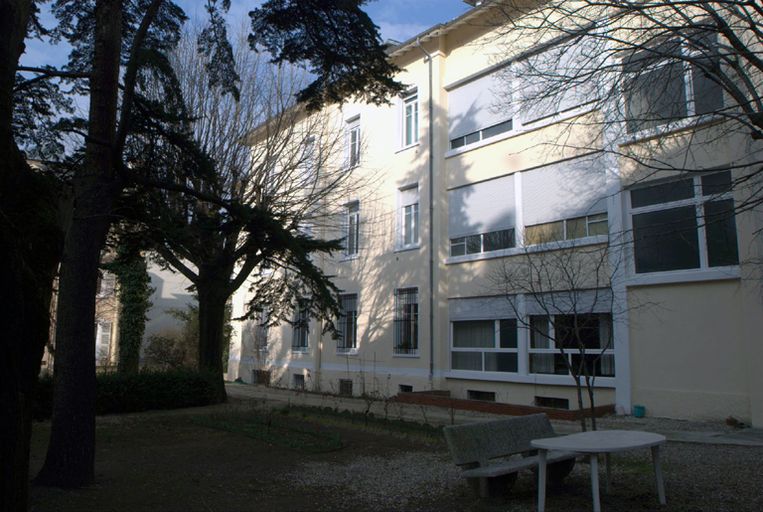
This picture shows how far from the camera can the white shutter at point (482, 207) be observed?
16.9 m

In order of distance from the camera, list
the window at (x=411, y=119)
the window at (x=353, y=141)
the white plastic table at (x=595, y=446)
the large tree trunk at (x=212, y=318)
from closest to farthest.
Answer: the white plastic table at (x=595, y=446), the large tree trunk at (x=212, y=318), the window at (x=411, y=119), the window at (x=353, y=141)

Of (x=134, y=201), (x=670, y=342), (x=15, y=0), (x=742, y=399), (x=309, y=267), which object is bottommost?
Result: (x=742, y=399)

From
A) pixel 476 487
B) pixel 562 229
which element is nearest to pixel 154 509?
pixel 476 487

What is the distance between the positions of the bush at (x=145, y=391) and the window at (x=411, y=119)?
31.8ft

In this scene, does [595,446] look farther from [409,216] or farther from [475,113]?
[409,216]

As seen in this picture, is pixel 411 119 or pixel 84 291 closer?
pixel 84 291

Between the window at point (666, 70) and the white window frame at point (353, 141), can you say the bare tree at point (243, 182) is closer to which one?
the white window frame at point (353, 141)

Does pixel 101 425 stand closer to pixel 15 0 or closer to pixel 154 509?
pixel 154 509

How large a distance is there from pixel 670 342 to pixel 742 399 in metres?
1.68

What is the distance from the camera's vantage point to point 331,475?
7738 mm

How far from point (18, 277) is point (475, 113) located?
1511 centimetres

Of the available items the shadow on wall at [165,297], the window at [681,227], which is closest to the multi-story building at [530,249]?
the window at [681,227]

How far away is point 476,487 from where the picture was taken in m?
6.54

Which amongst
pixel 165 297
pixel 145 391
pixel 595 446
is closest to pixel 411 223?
pixel 145 391
